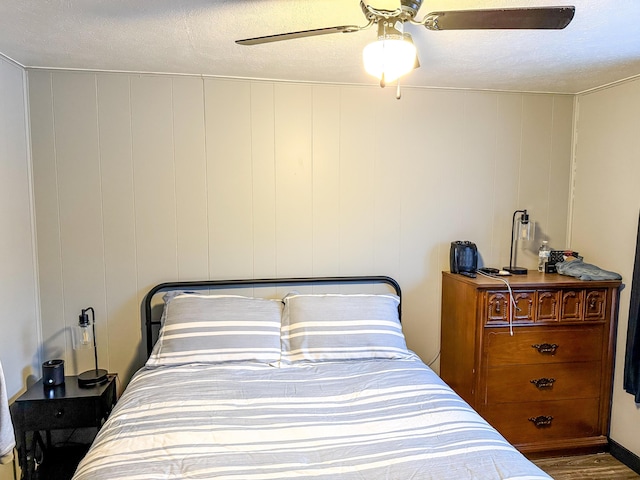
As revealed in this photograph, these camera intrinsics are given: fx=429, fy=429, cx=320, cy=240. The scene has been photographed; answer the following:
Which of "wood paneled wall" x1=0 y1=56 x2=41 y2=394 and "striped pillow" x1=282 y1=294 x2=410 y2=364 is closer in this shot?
"wood paneled wall" x1=0 y1=56 x2=41 y2=394

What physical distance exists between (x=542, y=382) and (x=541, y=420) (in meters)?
0.25

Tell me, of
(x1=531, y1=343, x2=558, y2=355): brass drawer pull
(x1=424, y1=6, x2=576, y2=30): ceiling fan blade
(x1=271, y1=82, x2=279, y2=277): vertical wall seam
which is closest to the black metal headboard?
(x1=271, y1=82, x2=279, y2=277): vertical wall seam

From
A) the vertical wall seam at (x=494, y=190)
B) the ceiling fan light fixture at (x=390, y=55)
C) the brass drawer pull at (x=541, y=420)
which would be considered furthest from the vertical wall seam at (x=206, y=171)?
the brass drawer pull at (x=541, y=420)

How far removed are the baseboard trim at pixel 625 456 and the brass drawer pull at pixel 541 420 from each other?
47 cm

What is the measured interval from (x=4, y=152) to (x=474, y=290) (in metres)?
2.72

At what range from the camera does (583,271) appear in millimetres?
2715

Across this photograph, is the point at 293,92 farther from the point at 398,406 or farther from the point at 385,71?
the point at 398,406

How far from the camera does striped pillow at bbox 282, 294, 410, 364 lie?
238 centimetres

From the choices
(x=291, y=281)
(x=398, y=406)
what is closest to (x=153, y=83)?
(x=291, y=281)

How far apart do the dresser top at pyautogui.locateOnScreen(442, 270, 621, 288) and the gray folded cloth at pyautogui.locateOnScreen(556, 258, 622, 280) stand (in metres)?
0.03

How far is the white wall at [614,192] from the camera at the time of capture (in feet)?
8.59

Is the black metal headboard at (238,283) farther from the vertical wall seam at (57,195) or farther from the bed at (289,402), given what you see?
Answer: the vertical wall seam at (57,195)

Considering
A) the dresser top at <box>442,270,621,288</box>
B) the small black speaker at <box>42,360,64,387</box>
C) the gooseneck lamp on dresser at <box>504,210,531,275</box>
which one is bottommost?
the small black speaker at <box>42,360,64,387</box>

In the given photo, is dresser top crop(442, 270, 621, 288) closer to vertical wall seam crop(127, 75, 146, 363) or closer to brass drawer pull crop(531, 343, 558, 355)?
brass drawer pull crop(531, 343, 558, 355)
